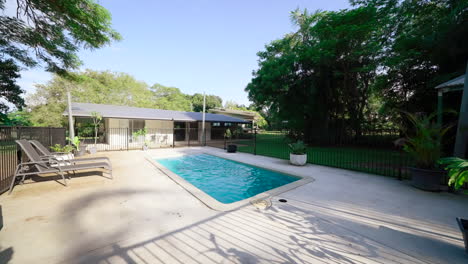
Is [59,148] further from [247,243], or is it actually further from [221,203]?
[247,243]

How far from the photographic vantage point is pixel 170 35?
1240 centimetres

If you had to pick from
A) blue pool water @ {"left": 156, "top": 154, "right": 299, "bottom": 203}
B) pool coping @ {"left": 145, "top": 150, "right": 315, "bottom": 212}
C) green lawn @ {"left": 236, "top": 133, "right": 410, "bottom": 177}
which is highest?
green lawn @ {"left": 236, "top": 133, "right": 410, "bottom": 177}

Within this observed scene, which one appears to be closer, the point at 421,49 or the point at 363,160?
the point at 363,160

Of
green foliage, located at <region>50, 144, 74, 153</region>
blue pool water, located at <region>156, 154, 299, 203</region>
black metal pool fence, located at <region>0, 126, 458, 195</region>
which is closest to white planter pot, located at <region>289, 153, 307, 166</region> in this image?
black metal pool fence, located at <region>0, 126, 458, 195</region>

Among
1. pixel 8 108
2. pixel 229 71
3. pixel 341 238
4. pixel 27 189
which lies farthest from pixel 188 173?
pixel 229 71

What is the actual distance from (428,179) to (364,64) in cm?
A: 1237

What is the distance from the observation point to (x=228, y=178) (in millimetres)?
6797

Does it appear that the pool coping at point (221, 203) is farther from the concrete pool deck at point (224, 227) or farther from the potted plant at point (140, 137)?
the potted plant at point (140, 137)

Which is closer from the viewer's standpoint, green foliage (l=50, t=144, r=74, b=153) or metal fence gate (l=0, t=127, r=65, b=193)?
metal fence gate (l=0, t=127, r=65, b=193)

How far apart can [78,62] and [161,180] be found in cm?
758

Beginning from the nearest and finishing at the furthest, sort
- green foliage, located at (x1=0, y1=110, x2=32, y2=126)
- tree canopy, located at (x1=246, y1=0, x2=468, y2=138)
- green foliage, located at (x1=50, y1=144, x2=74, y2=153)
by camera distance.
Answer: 1. green foliage, located at (x1=0, y1=110, x2=32, y2=126)
2. green foliage, located at (x1=50, y1=144, x2=74, y2=153)
3. tree canopy, located at (x1=246, y1=0, x2=468, y2=138)

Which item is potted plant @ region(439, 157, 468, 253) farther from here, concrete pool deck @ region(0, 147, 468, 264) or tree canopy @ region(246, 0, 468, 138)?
tree canopy @ region(246, 0, 468, 138)

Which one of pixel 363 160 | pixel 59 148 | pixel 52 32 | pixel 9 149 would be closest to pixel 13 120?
pixel 9 149

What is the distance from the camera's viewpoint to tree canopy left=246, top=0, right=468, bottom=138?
8430 mm
